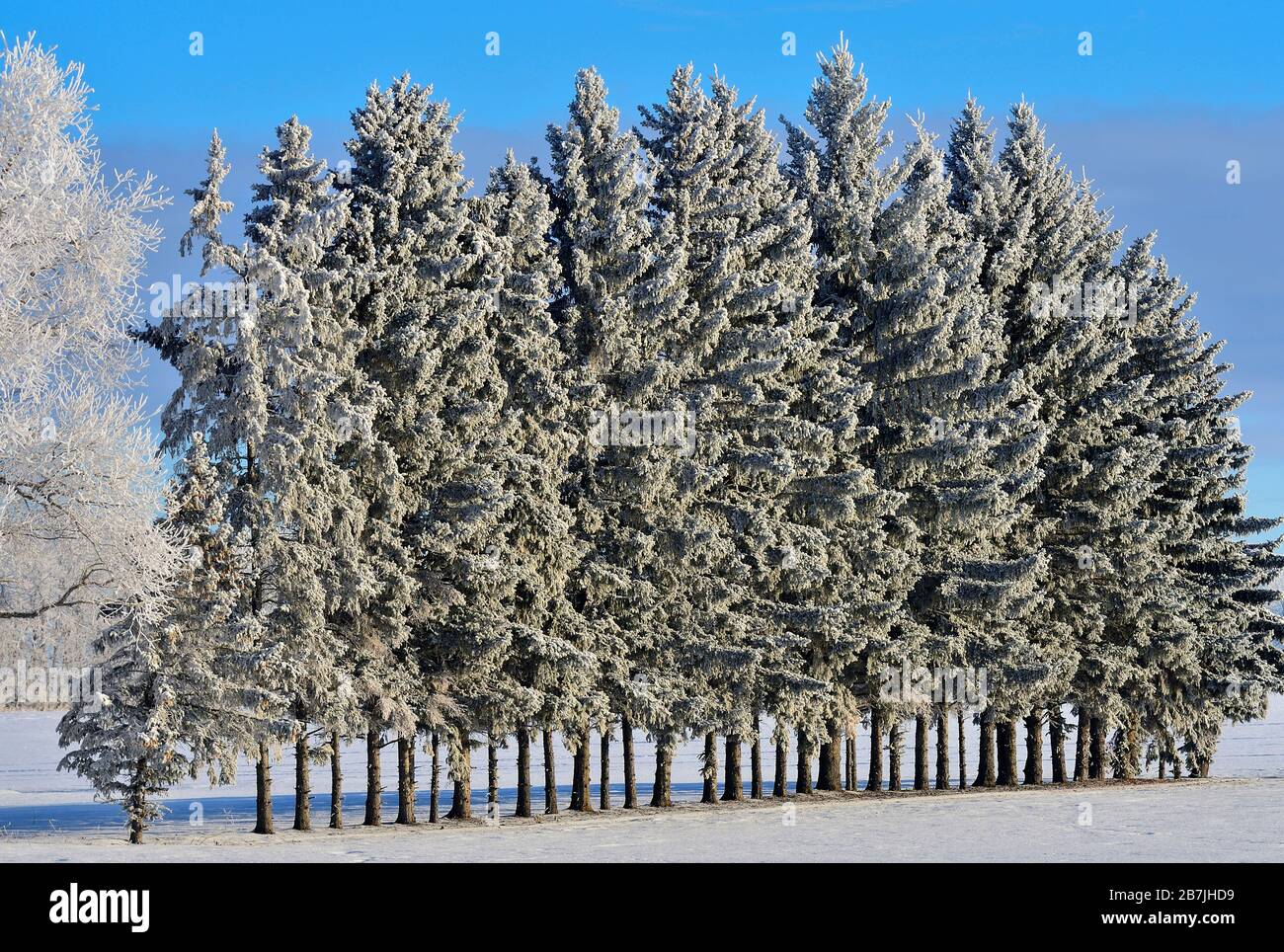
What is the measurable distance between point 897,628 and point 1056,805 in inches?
239

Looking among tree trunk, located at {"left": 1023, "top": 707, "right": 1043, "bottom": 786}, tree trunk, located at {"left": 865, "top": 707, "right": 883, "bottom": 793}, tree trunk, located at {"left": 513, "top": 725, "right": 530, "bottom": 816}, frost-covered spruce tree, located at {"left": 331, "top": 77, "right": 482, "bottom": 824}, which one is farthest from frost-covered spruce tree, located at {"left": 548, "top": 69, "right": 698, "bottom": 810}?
tree trunk, located at {"left": 1023, "top": 707, "right": 1043, "bottom": 786}

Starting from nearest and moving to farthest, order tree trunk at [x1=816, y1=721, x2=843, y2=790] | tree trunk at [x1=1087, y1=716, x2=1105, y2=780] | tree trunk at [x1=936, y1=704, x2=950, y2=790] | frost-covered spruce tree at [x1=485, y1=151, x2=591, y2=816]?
frost-covered spruce tree at [x1=485, y1=151, x2=591, y2=816]
tree trunk at [x1=816, y1=721, x2=843, y2=790]
tree trunk at [x1=936, y1=704, x2=950, y2=790]
tree trunk at [x1=1087, y1=716, x2=1105, y2=780]

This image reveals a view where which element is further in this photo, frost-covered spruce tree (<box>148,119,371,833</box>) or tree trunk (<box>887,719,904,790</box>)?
tree trunk (<box>887,719,904,790</box>)

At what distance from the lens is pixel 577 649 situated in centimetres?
3155

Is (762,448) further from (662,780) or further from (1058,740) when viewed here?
(1058,740)

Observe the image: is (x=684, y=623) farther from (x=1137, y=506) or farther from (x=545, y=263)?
(x=1137, y=506)

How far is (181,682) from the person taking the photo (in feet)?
89.1

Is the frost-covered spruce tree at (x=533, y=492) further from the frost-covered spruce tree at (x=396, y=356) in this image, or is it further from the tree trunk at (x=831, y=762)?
the tree trunk at (x=831, y=762)

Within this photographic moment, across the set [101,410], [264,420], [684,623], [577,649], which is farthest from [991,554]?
[101,410]

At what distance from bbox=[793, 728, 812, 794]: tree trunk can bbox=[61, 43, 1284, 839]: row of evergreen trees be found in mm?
251

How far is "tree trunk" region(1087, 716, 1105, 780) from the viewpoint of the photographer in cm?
4395

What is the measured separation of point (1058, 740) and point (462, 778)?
21951 millimetres

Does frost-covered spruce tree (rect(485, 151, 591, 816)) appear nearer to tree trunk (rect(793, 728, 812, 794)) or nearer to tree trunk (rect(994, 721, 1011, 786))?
tree trunk (rect(793, 728, 812, 794))

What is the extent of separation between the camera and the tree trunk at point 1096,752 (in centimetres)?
4395
